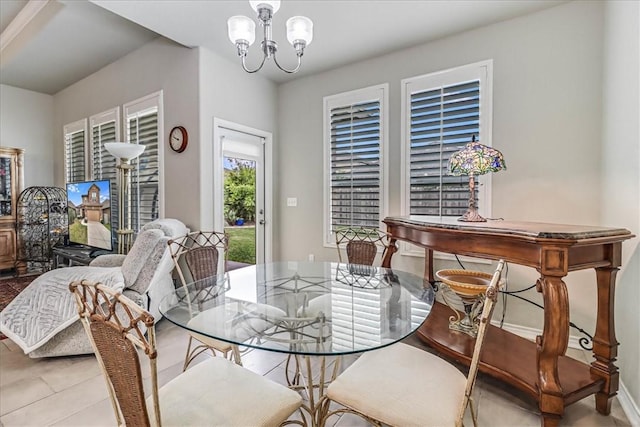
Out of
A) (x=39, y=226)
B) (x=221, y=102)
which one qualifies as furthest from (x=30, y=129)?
(x=221, y=102)

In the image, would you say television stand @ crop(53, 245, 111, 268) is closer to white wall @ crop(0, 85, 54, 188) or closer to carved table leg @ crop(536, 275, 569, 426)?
white wall @ crop(0, 85, 54, 188)

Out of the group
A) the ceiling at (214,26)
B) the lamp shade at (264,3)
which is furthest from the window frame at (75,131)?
the lamp shade at (264,3)

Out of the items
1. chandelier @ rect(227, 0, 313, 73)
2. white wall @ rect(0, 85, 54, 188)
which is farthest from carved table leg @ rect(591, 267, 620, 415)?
white wall @ rect(0, 85, 54, 188)

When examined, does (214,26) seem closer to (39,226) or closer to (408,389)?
(408,389)

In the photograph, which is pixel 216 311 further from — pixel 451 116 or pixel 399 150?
pixel 451 116

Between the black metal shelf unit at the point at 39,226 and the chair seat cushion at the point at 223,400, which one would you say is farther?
the black metal shelf unit at the point at 39,226

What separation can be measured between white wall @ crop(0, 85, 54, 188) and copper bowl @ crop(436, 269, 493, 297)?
21.3 feet

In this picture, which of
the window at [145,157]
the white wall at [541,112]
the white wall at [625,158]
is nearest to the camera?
the white wall at [625,158]

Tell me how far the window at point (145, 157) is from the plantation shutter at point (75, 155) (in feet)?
4.94

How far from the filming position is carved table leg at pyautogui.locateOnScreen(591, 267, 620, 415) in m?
1.72

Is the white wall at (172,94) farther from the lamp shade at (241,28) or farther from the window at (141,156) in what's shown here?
the lamp shade at (241,28)

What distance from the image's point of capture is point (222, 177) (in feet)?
11.8

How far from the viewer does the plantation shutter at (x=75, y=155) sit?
505 centimetres

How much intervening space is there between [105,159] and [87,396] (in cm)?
368
